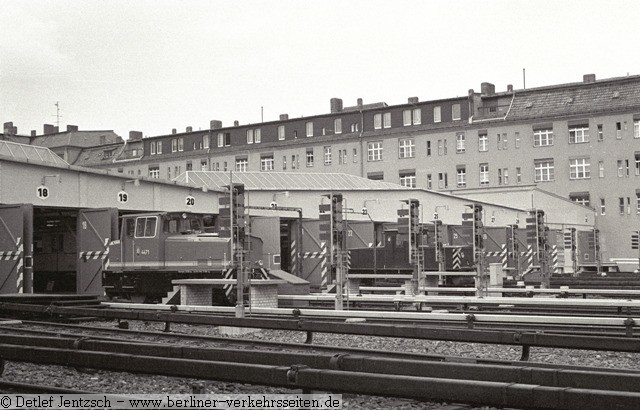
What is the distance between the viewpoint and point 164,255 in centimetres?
2319

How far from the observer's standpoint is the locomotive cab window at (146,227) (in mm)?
23403

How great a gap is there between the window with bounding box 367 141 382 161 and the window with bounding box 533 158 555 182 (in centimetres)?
1286

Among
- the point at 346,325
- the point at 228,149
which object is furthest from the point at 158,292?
the point at 228,149

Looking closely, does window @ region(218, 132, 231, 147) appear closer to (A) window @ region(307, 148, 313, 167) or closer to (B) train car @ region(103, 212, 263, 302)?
(A) window @ region(307, 148, 313, 167)

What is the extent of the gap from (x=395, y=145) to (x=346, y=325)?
56.3m

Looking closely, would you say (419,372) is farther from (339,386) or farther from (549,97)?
(549,97)

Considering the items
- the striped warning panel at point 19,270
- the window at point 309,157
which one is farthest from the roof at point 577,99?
the striped warning panel at point 19,270

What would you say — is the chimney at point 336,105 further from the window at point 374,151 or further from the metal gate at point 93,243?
the metal gate at point 93,243

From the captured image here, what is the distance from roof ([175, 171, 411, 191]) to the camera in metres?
35.8

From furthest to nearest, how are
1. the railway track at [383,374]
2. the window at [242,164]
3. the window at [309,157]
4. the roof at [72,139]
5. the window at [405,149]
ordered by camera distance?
the roof at [72,139]
the window at [242,164]
the window at [309,157]
the window at [405,149]
the railway track at [383,374]

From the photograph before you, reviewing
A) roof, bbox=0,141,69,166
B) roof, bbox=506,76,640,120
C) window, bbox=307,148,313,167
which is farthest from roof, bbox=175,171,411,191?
window, bbox=307,148,313,167

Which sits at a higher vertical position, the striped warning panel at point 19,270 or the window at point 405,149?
the window at point 405,149

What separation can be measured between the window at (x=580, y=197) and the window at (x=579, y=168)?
127 centimetres

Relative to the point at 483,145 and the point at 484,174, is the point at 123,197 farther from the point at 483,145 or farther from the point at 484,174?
the point at 483,145
